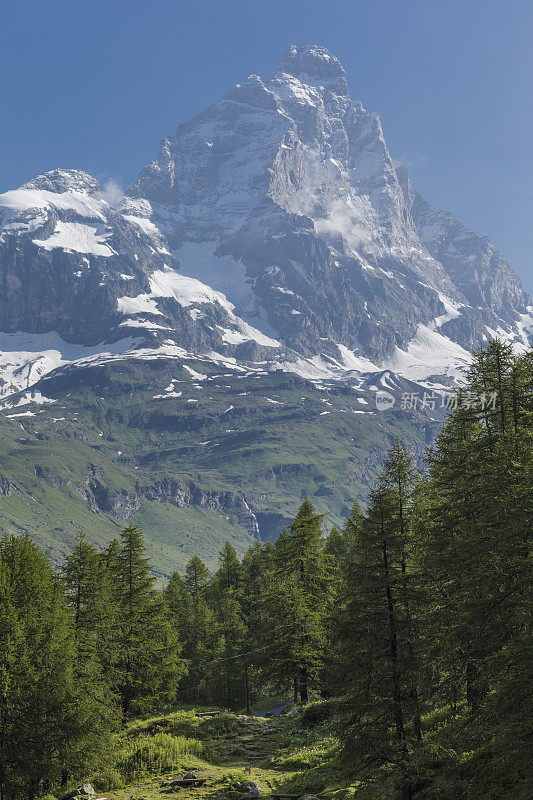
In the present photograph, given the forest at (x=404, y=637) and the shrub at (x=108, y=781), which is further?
the shrub at (x=108, y=781)

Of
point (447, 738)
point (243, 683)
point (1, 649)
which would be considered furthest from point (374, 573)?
point (243, 683)

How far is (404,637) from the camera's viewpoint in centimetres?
2320

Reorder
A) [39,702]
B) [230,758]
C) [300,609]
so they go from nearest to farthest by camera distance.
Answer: [39,702] < [230,758] < [300,609]

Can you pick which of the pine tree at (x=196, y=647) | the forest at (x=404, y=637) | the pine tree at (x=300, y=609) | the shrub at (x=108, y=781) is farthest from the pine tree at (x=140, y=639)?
the shrub at (x=108, y=781)

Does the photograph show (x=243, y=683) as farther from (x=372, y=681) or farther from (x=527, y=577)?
(x=527, y=577)

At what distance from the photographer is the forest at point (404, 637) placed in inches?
729

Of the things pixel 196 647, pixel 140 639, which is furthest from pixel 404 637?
pixel 196 647

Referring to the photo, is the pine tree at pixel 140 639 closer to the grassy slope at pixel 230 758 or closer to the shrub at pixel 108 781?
the grassy slope at pixel 230 758

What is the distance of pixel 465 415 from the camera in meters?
31.2

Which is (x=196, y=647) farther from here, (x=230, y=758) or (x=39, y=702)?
(x=39, y=702)

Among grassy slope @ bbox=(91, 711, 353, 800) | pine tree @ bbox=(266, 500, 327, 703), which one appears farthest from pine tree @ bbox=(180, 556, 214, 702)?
grassy slope @ bbox=(91, 711, 353, 800)

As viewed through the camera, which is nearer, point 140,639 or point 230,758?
point 230,758

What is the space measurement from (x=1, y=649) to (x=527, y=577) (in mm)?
24246

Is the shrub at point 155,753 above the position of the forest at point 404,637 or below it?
below
